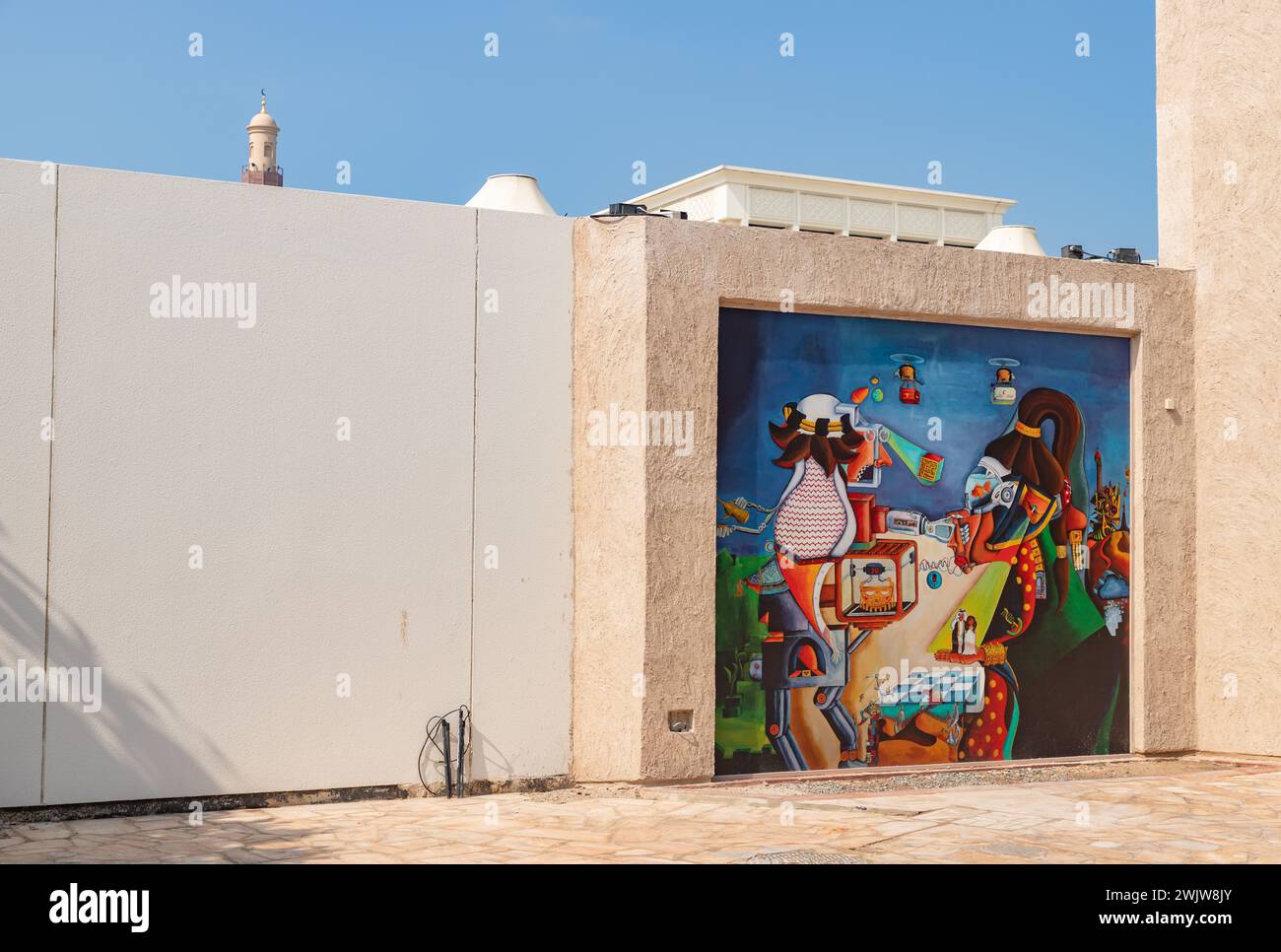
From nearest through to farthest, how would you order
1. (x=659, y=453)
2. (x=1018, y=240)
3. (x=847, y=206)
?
1. (x=659, y=453)
2. (x=1018, y=240)
3. (x=847, y=206)

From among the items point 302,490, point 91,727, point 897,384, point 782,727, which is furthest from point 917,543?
point 91,727

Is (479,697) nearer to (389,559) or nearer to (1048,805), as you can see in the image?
(389,559)

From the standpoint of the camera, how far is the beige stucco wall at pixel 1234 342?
11797 millimetres

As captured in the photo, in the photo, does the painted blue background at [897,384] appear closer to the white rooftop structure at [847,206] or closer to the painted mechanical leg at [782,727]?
the painted mechanical leg at [782,727]

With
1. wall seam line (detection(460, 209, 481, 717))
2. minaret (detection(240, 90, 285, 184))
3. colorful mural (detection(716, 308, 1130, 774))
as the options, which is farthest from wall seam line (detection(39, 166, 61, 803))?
minaret (detection(240, 90, 285, 184))

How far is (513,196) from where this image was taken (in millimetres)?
11133

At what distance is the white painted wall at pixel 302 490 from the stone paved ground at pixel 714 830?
546 mm

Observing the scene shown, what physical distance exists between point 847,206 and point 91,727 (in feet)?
94.1

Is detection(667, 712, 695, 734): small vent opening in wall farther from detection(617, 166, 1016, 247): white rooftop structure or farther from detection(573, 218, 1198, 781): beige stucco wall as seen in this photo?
detection(617, 166, 1016, 247): white rooftop structure

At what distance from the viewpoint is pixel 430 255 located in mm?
10195

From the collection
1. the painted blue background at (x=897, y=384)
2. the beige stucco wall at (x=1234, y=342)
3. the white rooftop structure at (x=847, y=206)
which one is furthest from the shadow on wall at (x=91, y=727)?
the white rooftop structure at (x=847, y=206)

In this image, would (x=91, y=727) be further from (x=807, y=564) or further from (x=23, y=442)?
(x=807, y=564)

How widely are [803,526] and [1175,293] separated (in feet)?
13.9
